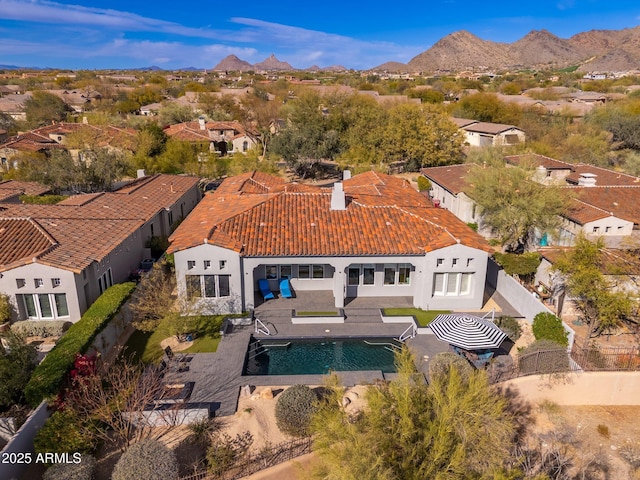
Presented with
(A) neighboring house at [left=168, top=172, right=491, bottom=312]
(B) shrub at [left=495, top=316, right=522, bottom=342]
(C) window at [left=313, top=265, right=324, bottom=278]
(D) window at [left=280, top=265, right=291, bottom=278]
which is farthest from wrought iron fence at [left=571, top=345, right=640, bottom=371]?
(D) window at [left=280, top=265, right=291, bottom=278]

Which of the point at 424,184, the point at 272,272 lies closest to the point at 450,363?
the point at 272,272

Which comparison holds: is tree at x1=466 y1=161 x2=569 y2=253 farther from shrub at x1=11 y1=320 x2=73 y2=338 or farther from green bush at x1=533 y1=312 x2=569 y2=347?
shrub at x1=11 y1=320 x2=73 y2=338

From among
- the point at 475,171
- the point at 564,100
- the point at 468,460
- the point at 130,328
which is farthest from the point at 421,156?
the point at 564,100

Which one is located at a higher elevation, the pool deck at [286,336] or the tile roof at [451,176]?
the tile roof at [451,176]

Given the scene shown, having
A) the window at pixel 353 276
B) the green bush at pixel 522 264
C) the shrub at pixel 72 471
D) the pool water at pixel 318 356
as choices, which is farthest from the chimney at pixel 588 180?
the shrub at pixel 72 471

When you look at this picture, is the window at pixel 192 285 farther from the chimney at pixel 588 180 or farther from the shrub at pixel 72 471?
the chimney at pixel 588 180

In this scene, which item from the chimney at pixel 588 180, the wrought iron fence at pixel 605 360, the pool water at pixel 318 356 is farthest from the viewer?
the chimney at pixel 588 180

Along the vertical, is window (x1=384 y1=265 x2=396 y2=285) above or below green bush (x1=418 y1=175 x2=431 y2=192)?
below
